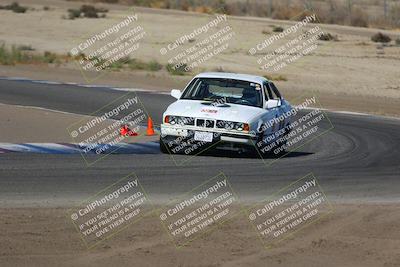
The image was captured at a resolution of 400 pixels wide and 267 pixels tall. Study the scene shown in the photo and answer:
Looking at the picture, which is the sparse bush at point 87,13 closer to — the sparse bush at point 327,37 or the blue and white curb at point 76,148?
the sparse bush at point 327,37

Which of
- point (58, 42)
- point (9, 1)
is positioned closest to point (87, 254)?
point (58, 42)

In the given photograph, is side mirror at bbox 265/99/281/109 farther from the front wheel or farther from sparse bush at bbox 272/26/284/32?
sparse bush at bbox 272/26/284/32

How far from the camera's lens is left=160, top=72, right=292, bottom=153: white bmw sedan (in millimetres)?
16547

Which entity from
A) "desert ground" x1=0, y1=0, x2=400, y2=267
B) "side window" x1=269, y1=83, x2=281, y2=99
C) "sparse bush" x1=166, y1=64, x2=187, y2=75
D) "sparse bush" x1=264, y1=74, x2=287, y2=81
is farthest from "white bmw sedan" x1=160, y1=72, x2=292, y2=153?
"sparse bush" x1=166, y1=64, x2=187, y2=75

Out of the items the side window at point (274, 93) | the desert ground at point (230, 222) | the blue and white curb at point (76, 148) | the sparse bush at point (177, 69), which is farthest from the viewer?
the sparse bush at point (177, 69)

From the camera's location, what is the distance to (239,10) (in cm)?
5856

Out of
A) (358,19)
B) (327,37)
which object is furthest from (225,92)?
(358,19)

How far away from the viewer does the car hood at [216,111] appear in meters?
16.6

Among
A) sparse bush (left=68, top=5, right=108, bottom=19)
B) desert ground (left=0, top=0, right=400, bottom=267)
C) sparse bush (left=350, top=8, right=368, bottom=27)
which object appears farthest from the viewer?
sparse bush (left=350, top=8, right=368, bottom=27)

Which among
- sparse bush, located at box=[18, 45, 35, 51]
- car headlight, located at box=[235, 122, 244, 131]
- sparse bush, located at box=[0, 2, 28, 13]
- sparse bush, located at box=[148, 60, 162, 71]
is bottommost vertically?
sparse bush, located at box=[148, 60, 162, 71]

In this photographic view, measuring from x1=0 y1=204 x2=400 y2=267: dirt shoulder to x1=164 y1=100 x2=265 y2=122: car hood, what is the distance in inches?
180

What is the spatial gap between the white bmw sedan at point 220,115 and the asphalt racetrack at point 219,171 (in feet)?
1.15

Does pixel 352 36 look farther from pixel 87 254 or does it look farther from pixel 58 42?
pixel 87 254

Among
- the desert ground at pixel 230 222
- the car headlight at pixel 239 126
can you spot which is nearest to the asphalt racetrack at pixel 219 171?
the desert ground at pixel 230 222
